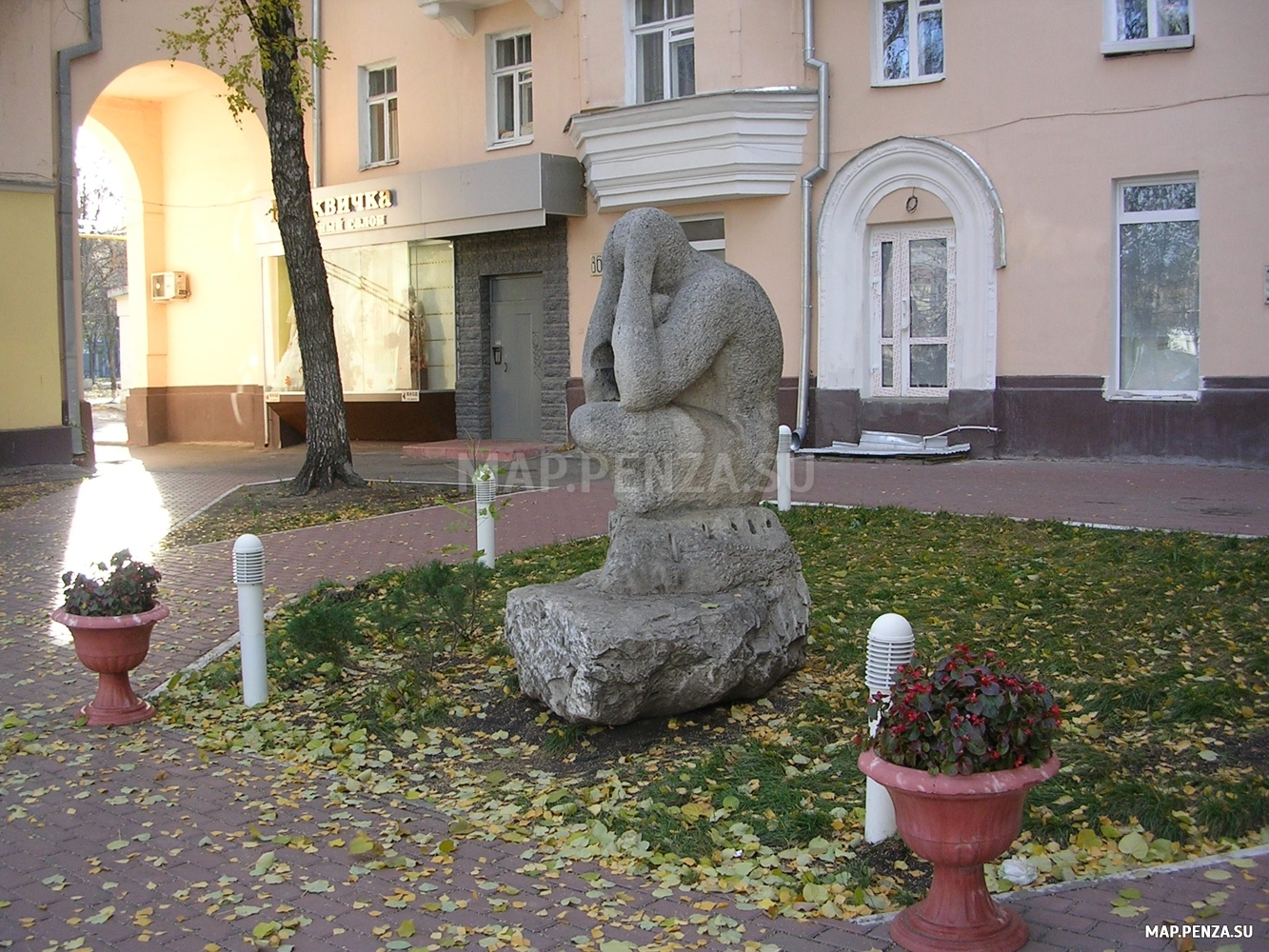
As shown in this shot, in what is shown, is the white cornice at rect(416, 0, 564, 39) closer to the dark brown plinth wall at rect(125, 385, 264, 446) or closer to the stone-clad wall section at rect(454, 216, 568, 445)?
the stone-clad wall section at rect(454, 216, 568, 445)

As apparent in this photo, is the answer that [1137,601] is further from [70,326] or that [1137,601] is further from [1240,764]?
[70,326]

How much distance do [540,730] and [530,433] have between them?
574 inches

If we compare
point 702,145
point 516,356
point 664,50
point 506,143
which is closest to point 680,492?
point 702,145

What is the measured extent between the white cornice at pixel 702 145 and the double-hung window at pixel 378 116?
15.8ft

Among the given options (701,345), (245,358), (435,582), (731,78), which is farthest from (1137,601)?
(245,358)

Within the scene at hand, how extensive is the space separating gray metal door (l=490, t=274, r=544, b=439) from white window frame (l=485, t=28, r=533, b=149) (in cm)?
211

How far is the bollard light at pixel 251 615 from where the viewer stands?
657cm

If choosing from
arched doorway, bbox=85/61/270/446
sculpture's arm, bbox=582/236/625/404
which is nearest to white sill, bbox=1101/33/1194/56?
sculpture's arm, bbox=582/236/625/404

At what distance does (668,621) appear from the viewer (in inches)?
219

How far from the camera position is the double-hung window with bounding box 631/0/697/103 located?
17.7 m

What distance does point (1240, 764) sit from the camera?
16.5 ft

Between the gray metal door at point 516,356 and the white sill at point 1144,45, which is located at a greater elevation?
the white sill at point 1144,45

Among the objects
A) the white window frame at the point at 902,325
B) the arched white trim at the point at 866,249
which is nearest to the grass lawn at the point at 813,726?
the arched white trim at the point at 866,249

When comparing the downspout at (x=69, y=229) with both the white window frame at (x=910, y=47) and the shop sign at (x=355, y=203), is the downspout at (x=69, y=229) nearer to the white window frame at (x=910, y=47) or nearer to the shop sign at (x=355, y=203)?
the shop sign at (x=355, y=203)
